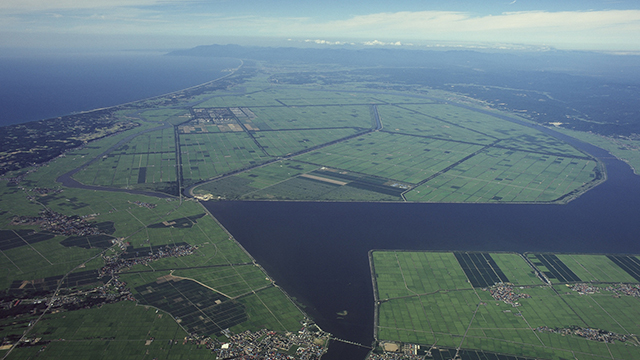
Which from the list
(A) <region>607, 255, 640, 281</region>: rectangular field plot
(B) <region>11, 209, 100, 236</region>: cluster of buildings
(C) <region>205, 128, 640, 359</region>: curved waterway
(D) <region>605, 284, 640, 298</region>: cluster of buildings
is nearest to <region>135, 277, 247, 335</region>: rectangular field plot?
(C) <region>205, 128, 640, 359</region>: curved waterway

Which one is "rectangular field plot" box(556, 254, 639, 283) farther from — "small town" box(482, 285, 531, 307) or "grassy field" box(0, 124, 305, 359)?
"grassy field" box(0, 124, 305, 359)

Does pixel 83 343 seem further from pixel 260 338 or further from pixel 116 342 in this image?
pixel 260 338

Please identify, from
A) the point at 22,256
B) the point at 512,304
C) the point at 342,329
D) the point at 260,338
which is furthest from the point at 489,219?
the point at 22,256

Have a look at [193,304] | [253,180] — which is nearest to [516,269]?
[193,304]

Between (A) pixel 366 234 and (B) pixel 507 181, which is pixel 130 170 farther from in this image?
(B) pixel 507 181

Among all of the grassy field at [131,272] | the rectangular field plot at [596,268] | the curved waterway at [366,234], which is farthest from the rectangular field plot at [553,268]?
the grassy field at [131,272]

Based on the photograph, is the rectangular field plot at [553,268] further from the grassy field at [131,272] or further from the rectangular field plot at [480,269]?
the grassy field at [131,272]
